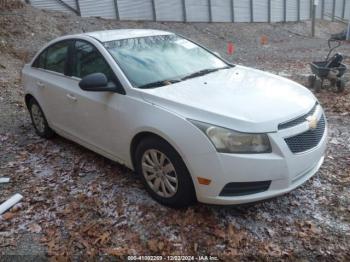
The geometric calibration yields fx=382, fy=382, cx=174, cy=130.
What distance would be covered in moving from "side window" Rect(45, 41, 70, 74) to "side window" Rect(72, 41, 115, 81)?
0.29 meters

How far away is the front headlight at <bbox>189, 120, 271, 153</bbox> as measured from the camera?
3.19 metres

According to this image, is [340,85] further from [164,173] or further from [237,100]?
[164,173]

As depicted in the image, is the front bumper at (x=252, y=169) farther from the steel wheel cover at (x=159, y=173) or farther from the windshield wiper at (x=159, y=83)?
the windshield wiper at (x=159, y=83)

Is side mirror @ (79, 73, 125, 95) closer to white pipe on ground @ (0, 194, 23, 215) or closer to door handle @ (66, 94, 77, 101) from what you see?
door handle @ (66, 94, 77, 101)

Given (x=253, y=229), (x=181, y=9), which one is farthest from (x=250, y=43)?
(x=253, y=229)

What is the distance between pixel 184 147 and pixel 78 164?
85.6 inches

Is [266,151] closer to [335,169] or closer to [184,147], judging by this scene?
[184,147]

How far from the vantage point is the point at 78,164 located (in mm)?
5000

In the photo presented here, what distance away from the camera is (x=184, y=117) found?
3371 millimetres

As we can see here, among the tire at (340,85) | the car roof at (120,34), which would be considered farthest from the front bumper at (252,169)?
the tire at (340,85)

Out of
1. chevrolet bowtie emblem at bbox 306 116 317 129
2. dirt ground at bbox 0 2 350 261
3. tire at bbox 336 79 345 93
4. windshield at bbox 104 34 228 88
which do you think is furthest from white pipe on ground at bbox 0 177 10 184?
tire at bbox 336 79 345 93

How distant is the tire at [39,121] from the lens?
5.68 m

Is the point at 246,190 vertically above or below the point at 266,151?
below

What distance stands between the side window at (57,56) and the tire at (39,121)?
70 centimetres
